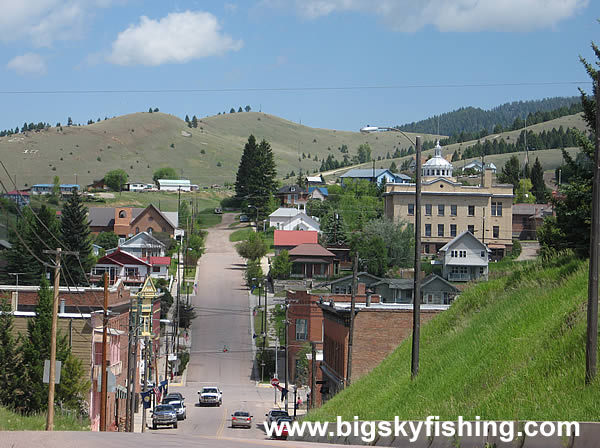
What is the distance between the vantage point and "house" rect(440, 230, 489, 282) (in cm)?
10475

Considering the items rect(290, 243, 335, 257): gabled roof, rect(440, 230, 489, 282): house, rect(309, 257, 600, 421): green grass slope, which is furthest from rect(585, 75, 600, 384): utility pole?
rect(290, 243, 335, 257): gabled roof

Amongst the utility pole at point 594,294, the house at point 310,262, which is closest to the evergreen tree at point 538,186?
the house at point 310,262

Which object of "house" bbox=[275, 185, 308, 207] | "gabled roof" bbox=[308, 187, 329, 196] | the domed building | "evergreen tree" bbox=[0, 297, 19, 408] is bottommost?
"evergreen tree" bbox=[0, 297, 19, 408]

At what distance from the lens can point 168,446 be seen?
12.4 meters

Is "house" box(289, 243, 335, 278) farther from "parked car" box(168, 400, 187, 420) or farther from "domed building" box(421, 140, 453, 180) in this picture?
"parked car" box(168, 400, 187, 420)

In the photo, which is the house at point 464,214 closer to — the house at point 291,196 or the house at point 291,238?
the house at point 291,238

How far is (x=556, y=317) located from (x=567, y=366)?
2466 millimetres

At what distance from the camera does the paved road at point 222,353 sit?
50.0m

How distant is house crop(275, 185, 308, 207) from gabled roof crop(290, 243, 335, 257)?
43.1m

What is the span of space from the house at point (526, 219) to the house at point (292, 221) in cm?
3003

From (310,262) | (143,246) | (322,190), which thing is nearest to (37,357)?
(310,262)

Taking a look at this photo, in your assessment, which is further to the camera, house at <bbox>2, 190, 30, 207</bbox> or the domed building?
the domed building

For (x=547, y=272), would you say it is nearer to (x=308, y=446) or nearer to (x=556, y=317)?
(x=556, y=317)

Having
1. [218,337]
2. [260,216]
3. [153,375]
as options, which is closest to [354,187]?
[260,216]
